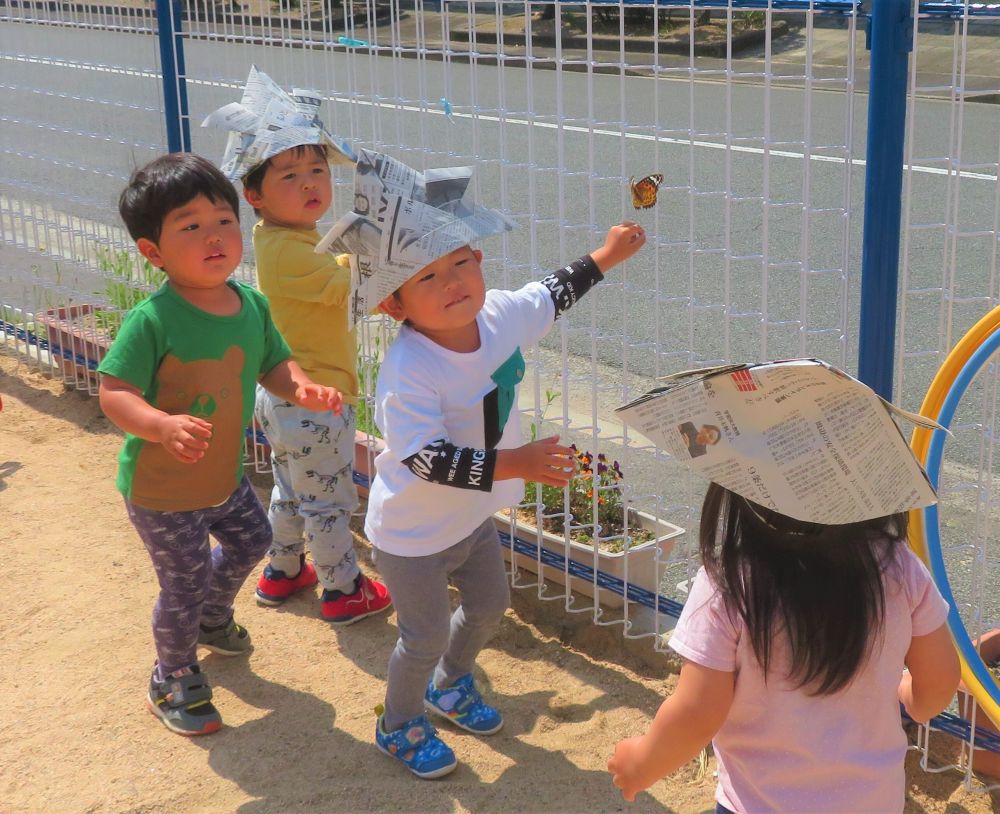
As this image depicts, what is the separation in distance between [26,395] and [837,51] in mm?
3998

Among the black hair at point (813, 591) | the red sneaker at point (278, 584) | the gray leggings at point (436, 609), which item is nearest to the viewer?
the black hair at point (813, 591)

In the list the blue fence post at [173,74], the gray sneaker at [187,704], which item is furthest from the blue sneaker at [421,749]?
the blue fence post at [173,74]

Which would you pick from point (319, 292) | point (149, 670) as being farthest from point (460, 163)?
point (149, 670)

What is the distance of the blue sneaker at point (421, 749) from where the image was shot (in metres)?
3.06

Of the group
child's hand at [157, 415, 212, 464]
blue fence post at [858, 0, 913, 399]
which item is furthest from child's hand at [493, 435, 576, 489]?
blue fence post at [858, 0, 913, 399]

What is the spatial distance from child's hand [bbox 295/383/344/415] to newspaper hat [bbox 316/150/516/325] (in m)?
0.35

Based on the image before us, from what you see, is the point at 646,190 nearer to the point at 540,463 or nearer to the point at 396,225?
the point at 396,225

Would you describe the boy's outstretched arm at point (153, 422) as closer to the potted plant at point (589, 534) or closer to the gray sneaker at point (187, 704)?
the gray sneaker at point (187, 704)

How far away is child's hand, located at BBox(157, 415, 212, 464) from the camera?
2.71 meters

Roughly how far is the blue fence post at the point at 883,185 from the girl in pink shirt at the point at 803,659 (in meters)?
0.91

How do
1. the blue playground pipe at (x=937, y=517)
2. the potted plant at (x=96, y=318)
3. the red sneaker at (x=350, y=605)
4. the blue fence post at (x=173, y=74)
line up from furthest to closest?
the potted plant at (x=96, y=318) < the blue fence post at (x=173, y=74) < the red sneaker at (x=350, y=605) < the blue playground pipe at (x=937, y=517)

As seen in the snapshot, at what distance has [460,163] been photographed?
4.07 metres

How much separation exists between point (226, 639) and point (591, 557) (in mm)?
1126

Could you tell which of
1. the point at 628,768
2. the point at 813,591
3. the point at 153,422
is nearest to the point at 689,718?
the point at 628,768
